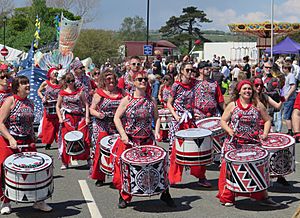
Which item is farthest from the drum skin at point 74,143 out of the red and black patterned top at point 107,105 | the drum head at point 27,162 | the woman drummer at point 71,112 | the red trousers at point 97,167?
the drum head at point 27,162

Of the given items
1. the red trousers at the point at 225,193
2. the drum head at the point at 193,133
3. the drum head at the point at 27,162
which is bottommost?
the red trousers at the point at 225,193

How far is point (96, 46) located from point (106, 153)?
56955 millimetres

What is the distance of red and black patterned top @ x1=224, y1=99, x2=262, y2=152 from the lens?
24.1 feet

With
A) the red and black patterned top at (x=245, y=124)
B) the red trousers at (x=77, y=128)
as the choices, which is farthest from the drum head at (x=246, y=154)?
the red trousers at (x=77, y=128)

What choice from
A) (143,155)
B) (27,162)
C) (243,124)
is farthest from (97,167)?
(243,124)

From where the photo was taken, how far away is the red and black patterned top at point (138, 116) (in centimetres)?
739

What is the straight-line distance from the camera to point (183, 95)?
28.7 ft

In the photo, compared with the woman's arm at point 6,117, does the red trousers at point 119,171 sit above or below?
below

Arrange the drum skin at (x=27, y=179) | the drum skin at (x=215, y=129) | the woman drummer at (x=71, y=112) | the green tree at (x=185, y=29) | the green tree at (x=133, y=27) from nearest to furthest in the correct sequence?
1. the drum skin at (x=27, y=179)
2. the drum skin at (x=215, y=129)
3. the woman drummer at (x=71, y=112)
4. the green tree at (x=185, y=29)
5. the green tree at (x=133, y=27)

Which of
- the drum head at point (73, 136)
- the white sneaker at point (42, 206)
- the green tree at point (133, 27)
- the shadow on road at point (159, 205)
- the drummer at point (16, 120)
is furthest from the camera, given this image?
the green tree at point (133, 27)

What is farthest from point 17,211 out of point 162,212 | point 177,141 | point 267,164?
point 267,164

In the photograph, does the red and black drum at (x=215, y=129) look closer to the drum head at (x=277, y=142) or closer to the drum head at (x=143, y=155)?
the drum head at (x=277, y=142)

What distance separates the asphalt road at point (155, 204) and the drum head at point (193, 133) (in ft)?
2.72

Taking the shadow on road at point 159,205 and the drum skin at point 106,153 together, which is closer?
the shadow on road at point 159,205
